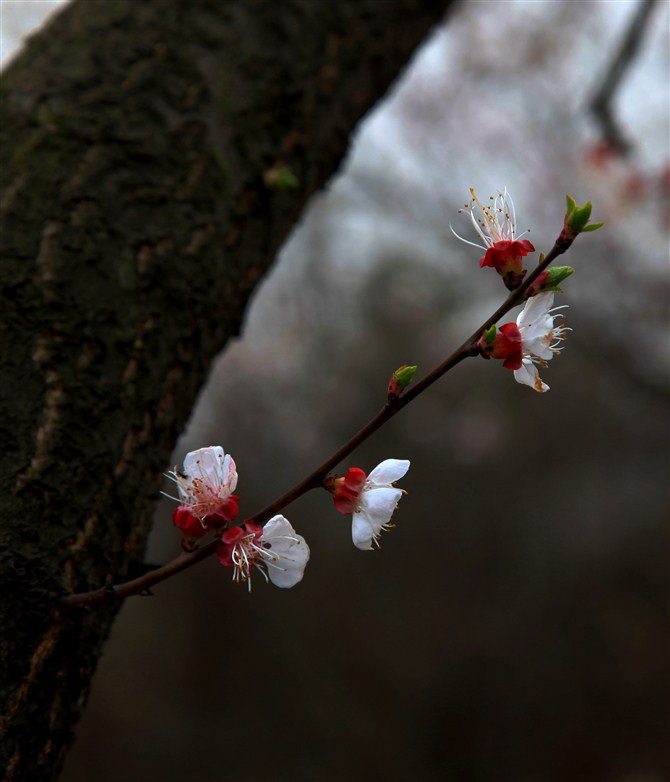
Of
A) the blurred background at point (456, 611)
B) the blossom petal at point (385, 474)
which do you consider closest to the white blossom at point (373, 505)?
the blossom petal at point (385, 474)

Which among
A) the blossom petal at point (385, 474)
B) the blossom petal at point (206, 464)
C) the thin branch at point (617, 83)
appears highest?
the thin branch at point (617, 83)

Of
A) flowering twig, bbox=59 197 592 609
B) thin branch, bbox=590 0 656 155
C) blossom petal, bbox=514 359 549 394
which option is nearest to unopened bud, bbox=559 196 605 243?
flowering twig, bbox=59 197 592 609

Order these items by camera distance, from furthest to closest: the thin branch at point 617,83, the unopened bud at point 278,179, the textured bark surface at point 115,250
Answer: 1. the thin branch at point 617,83
2. the unopened bud at point 278,179
3. the textured bark surface at point 115,250

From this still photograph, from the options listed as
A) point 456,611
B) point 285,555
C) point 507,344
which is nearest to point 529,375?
point 507,344

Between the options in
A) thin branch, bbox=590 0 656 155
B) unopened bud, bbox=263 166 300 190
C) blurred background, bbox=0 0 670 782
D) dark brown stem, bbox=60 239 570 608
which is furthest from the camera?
blurred background, bbox=0 0 670 782

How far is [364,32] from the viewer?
1.42m

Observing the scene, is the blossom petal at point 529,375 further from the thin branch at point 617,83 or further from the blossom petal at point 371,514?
the thin branch at point 617,83

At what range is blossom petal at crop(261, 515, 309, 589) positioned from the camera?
2.38ft

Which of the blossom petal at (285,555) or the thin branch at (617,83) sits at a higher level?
the thin branch at (617,83)

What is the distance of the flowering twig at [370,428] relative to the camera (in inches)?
26.2

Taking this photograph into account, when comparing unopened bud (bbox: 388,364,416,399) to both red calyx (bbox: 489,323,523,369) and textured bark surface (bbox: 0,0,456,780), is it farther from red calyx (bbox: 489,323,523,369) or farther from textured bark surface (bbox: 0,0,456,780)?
textured bark surface (bbox: 0,0,456,780)

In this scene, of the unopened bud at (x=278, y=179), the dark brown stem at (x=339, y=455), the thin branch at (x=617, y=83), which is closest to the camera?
the dark brown stem at (x=339, y=455)

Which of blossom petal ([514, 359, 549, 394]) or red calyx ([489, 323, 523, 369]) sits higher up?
red calyx ([489, 323, 523, 369])

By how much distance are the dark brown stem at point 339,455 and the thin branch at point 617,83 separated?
2117 mm
